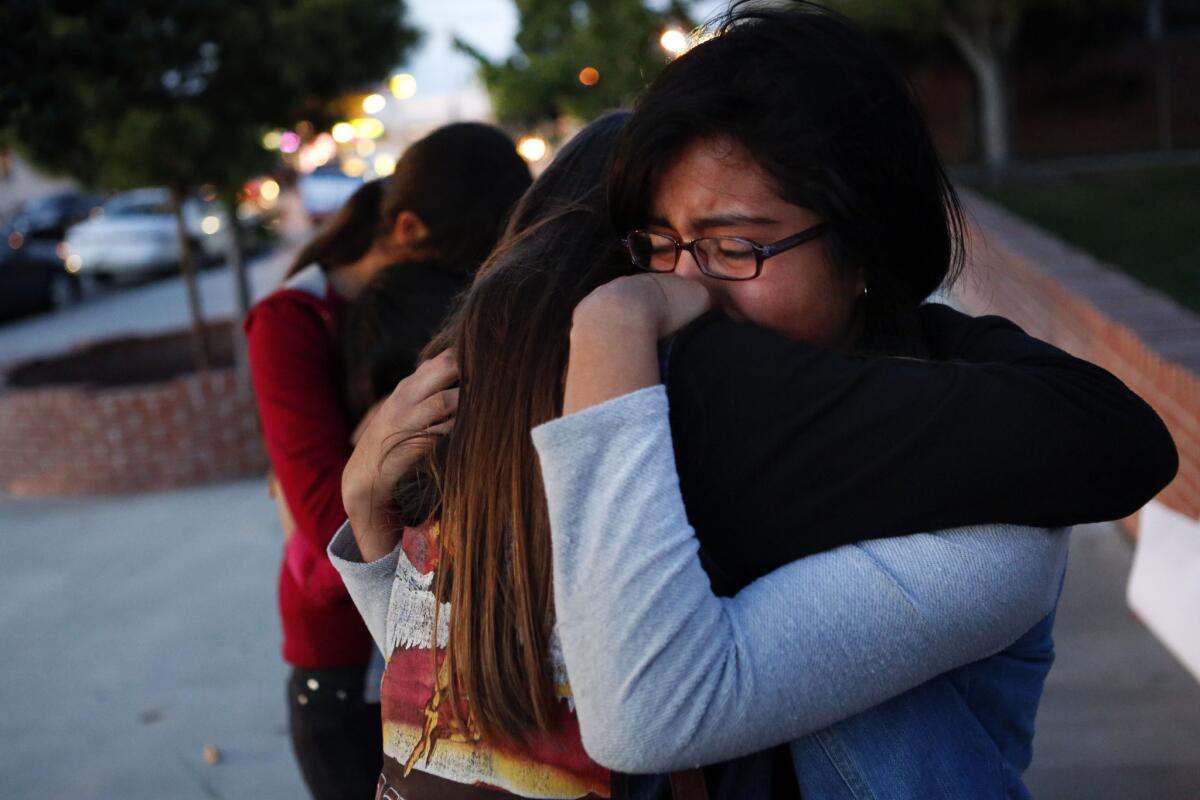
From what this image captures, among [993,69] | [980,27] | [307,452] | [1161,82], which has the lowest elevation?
[1161,82]

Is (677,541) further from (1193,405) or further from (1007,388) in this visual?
(1193,405)

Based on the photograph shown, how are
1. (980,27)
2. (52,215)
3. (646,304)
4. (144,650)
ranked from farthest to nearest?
(52,215)
(980,27)
(144,650)
(646,304)

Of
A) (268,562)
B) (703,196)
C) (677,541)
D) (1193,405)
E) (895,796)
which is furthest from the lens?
(268,562)

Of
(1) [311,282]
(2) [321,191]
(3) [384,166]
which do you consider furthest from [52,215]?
(1) [311,282]

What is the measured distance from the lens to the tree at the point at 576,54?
8117 mm

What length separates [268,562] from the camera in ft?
19.7

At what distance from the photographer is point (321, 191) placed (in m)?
28.7

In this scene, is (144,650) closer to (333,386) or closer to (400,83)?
(333,386)

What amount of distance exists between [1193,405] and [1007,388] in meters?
2.94

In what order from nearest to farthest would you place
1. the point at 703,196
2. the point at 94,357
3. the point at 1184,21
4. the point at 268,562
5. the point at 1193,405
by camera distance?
the point at 703,196
the point at 1193,405
the point at 268,562
the point at 94,357
the point at 1184,21

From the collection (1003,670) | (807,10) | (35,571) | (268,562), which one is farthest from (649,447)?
(35,571)

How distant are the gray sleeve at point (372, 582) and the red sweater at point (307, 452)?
0.80m

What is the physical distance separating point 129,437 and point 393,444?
Result: 651 centimetres

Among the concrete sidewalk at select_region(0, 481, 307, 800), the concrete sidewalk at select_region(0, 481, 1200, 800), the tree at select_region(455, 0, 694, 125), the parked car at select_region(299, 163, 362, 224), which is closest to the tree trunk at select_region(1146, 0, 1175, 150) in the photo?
the parked car at select_region(299, 163, 362, 224)
